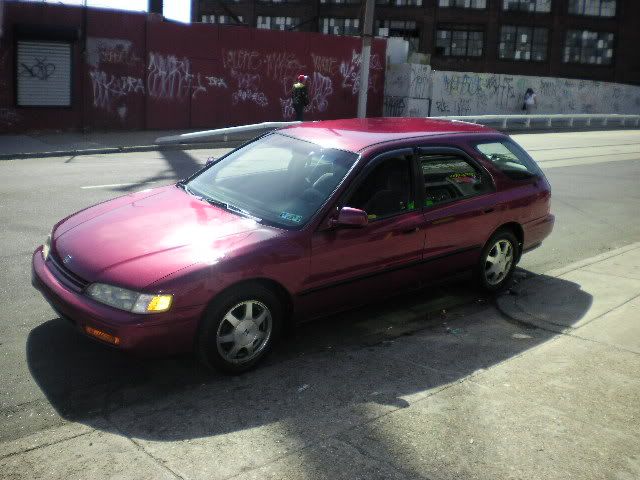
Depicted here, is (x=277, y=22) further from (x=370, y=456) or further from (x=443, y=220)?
(x=370, y=456)

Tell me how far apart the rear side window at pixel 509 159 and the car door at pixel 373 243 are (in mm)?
1151

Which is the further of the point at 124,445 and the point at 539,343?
the point at 539,343

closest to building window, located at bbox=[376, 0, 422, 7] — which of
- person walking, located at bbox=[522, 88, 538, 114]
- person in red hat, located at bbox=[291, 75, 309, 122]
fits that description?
person walking, located at bbox=[522, 88, 538, 114]

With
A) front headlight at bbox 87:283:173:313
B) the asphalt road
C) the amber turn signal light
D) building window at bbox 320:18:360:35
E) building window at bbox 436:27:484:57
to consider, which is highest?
building window at bbox 320:18:360:35

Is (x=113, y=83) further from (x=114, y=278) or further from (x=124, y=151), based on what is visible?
(x=114, y=278)

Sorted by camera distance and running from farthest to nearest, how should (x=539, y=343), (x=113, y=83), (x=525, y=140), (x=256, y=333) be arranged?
(x=525, y=140)
(x=113, y=83)
(x=539, y=343)
(x=256, y=333)

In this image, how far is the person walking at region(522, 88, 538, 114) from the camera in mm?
34188

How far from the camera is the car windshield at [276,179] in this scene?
17.9ft

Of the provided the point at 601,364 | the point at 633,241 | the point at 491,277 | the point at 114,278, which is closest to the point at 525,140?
the point at 633,241

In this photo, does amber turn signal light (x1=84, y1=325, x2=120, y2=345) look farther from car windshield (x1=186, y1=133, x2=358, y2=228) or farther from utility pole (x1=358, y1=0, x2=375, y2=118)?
utility pole (x1=358, y1=0, x2=375, y2=118)

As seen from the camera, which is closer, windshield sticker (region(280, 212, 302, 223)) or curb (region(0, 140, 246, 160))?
windshield sticker (region(280, 212, 302, 223))

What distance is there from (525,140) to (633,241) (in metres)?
15.4

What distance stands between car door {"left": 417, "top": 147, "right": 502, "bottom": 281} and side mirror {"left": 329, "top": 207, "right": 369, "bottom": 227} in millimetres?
898

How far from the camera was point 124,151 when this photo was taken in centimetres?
1800
